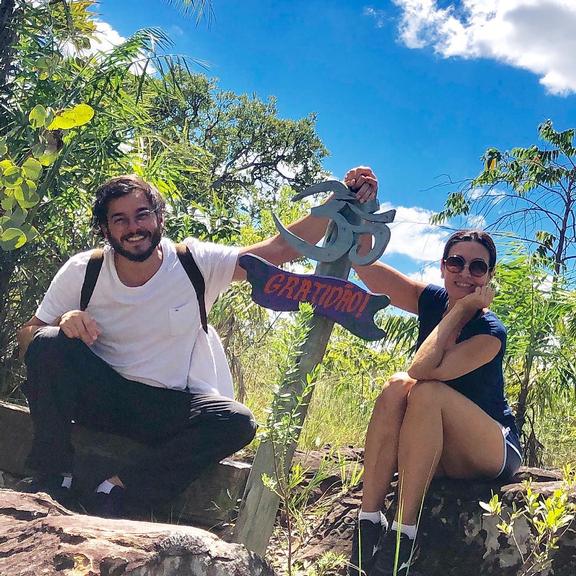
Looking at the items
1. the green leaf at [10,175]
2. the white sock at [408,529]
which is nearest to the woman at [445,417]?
the white sock at [408,529]

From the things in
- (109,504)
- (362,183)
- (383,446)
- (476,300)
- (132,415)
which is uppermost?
(362,183)

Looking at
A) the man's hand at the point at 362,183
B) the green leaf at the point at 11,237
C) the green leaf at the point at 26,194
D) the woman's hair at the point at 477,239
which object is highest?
the man's hand at the point at 362,183

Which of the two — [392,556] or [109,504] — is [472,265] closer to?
[392,556]

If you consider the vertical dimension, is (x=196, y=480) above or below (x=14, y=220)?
below

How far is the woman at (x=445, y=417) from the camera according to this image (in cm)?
249

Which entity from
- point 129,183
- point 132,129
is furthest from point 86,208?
point 129,183

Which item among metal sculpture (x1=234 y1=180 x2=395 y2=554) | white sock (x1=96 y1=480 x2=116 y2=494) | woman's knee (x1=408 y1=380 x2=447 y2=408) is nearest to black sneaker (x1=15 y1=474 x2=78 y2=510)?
white sock (x1=96 y1=480 x2=116 y2=494)

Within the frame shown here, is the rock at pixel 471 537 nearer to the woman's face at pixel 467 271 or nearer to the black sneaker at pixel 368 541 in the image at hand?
the black sneaker at pixel 368 541

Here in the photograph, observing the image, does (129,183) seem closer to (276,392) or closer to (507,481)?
(276,392)

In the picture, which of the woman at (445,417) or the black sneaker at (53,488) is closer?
the woman at (445,417)

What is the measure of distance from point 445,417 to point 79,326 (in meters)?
1.43

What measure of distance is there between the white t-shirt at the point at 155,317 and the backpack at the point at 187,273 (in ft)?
0.05

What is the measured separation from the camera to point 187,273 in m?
2.99

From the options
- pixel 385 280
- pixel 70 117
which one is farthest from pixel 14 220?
pixel 385 280
